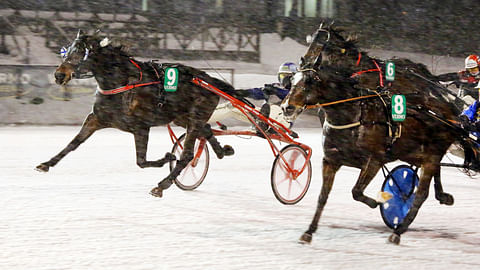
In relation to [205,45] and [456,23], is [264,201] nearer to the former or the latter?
[205,45]

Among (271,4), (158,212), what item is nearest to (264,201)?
(158,212)

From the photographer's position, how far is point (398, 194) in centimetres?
622

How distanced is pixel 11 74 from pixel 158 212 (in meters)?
12.7

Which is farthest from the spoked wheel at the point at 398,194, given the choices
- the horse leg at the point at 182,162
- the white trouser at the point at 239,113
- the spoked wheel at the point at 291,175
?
the white trouser at the point at 239,113

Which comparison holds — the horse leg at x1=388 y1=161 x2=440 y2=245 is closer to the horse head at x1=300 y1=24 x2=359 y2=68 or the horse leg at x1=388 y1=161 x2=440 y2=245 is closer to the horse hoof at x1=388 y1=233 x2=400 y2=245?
the horse hoof at x1=388 y1=233 x2=400 y2=245

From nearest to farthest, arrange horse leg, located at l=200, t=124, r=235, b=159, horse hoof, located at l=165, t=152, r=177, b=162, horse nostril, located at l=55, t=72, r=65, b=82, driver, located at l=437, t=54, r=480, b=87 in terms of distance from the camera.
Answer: horse nostril, located at l=55, t=72, r=65, b=82 < horse hoof, located at l=165, t=152, r=177, b=162 < horse leg, located at l=200, t=124, r=235, b=159 < driver, located at l=437, t=54, r=480, b=87

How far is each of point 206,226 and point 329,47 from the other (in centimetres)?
242

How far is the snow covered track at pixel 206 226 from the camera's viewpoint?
5.05 meters

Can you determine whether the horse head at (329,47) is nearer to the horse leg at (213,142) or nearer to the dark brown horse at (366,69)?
the dark brown horse at (366,69)

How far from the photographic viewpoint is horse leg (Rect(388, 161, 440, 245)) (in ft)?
18.7

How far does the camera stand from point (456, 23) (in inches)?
1059

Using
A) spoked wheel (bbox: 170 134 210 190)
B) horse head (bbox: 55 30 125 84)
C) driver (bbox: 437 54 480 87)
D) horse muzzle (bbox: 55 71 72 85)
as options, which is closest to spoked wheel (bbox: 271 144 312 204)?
spoked wheel (bbox: 170 134 210 190)

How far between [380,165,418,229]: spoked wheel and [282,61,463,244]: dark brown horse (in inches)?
9.5

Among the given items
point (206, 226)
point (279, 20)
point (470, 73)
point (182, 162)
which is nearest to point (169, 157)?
point (182, 162)
